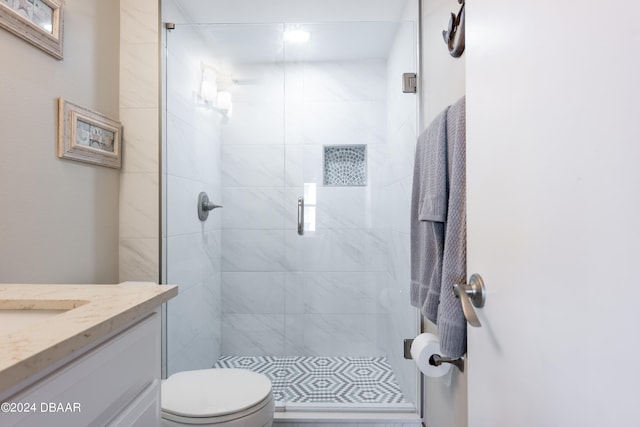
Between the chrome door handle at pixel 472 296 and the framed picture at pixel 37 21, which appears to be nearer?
the chrome door handle at pixel 472 296

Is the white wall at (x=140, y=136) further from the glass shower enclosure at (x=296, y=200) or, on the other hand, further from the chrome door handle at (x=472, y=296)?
the chrome door handle at (x=472, y=296)

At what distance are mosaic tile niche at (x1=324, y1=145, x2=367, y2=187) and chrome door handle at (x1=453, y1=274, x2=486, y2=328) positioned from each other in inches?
62.0

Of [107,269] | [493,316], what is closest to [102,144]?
[107,269]

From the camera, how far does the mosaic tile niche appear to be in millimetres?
2297

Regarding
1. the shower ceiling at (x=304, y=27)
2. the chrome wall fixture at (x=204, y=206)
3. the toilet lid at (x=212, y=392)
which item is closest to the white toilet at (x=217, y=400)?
the toilet lid at (x=212, y=392)

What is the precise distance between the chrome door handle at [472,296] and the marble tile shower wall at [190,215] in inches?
59.5

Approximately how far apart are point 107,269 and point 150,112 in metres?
0.78

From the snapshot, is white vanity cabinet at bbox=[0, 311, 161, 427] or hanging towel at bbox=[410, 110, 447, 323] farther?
hanging towel at bbox=[410, 110, 447, 323]

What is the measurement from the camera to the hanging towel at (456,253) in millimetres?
927

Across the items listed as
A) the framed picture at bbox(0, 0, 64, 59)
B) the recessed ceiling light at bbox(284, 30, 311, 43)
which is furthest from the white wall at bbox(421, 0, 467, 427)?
the framed picture at bbox(0, 0, 64, 59)

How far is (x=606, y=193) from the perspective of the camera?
395 mm

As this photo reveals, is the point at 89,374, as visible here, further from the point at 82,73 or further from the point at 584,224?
the point at 82,73

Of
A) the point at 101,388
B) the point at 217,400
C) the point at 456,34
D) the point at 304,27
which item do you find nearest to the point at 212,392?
the point at 217,400

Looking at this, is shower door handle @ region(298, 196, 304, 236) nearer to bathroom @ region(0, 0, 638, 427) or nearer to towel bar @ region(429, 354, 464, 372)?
bathroom @ region(0, 0, 638, 427)
